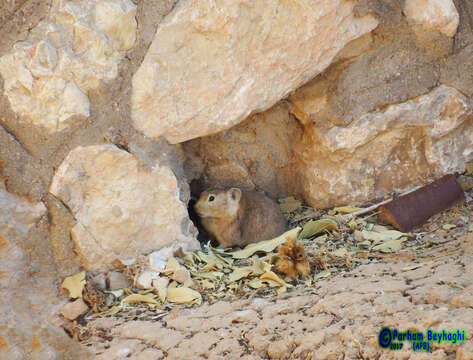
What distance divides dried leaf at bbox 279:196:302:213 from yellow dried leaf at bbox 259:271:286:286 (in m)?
1.60

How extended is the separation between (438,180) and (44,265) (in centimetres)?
310

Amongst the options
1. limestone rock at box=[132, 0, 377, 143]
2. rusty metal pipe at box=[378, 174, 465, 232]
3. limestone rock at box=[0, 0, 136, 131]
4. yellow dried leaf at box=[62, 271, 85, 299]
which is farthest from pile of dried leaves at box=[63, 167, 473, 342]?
limestone rock at box=[0, 0, 136, 131]

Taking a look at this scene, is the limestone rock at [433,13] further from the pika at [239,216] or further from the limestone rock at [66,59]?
the limestone rock at [66,59]

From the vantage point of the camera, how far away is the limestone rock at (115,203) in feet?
9.87

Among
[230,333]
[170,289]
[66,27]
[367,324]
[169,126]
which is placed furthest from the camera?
[169,126]

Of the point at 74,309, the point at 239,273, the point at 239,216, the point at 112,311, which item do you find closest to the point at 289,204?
the point at 239,216

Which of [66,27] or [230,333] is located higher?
[66,27]

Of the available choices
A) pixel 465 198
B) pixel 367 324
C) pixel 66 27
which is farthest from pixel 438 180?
pixel 66 27

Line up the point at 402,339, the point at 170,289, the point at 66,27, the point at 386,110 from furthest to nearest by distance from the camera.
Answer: the point at 386,110 < the point at 170,289 < the point at 66,27 < the point at 402,339

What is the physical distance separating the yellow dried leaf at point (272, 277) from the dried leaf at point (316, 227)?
38.1 inches

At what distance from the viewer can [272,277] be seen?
3131mm

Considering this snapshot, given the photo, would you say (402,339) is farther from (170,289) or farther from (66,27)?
(66,27)

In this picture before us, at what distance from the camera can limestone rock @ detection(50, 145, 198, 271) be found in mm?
3008

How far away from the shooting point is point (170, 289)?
3055mm
